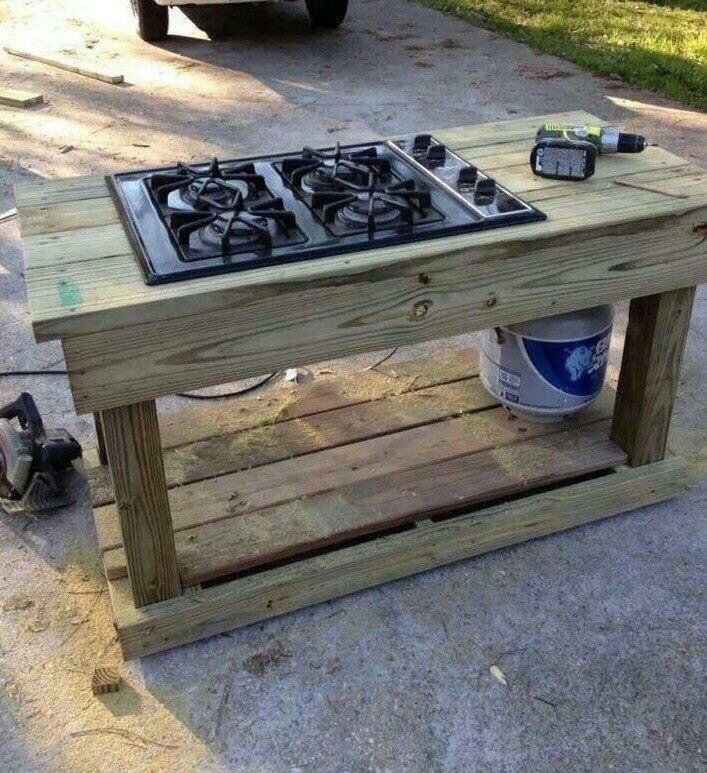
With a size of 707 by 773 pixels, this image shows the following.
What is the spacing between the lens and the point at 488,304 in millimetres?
1958

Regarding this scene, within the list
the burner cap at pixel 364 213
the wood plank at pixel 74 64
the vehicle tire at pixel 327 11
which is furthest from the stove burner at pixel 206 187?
the vehicle tire at pixel 327 11

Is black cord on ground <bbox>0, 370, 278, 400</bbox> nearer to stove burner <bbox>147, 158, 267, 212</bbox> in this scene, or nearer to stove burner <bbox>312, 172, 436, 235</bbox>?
stove burner <bbox>147, 158, 267, 212</bbox>

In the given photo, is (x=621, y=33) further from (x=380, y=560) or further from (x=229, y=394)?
(x=380, y=560)

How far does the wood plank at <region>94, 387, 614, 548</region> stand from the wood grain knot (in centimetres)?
70

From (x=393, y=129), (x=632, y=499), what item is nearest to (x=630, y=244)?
(x=632, y=499)

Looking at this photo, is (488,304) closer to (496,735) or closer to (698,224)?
(698,224)

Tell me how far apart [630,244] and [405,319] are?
22.5 inches

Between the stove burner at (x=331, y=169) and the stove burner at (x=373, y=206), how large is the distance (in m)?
0.09

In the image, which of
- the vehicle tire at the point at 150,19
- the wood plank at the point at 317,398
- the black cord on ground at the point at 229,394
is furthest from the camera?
the vehicle tire at the point at 150,19

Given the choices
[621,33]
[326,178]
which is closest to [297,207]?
[326,178]

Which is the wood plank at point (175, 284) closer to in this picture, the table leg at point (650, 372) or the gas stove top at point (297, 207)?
the gas stove top at point (297, 207)

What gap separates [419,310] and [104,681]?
1.13 meters

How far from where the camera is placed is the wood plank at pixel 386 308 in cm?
170

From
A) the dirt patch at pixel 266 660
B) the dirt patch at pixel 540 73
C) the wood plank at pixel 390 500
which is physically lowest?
the dirt patch at pixel 266 660
